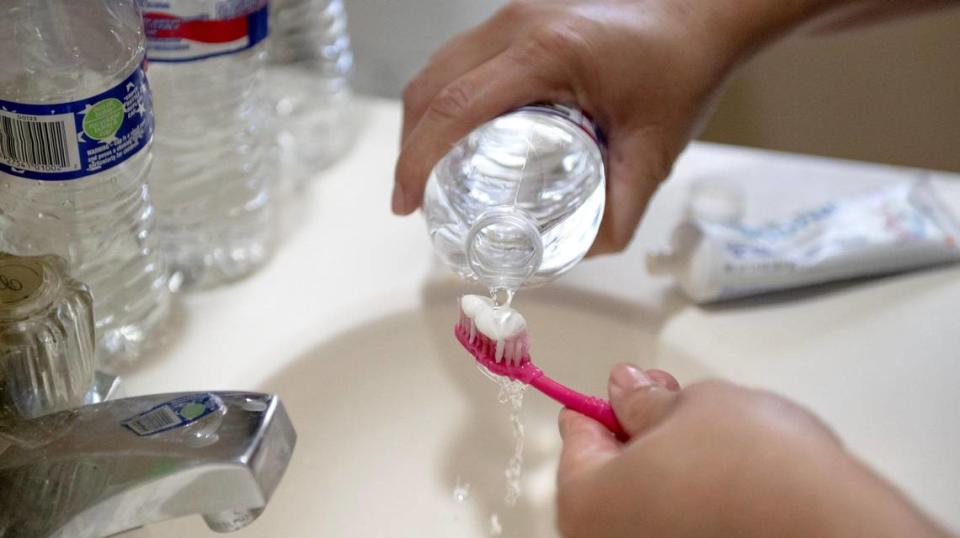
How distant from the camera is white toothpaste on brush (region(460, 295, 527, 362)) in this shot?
0.53m

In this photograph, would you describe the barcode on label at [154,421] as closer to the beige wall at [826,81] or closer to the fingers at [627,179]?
the fingers at [627,179]

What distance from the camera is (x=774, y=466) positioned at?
42cm

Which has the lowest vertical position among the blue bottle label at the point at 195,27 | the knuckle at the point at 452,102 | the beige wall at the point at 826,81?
the beige wall at the point at 826,81

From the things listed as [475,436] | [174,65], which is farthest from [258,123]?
[475,436]

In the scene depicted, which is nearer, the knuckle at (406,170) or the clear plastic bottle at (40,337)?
the clear plastic bottle at (40,337)

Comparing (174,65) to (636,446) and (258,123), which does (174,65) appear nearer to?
(258,123)

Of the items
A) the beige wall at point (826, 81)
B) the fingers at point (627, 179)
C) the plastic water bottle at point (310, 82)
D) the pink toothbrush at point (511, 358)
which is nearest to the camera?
the pink toothbrush at point (511, 358)

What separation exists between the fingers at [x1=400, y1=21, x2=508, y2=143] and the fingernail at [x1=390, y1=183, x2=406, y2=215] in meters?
0.04

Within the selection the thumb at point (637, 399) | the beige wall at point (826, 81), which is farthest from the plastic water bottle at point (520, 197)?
the beige wall at point (826, 81)

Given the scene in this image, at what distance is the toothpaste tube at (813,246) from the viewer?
673 millimetres

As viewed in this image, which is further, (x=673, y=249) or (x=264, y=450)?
(x=673, y=249)

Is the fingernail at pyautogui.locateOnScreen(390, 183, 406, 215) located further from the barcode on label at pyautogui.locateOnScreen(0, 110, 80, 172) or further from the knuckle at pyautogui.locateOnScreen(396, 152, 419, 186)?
the barcode on label at pyautogui.locateOnScreen(0, 110, 80, 172)

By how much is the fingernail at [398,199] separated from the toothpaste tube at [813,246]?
182mm

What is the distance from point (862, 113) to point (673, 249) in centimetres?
38
